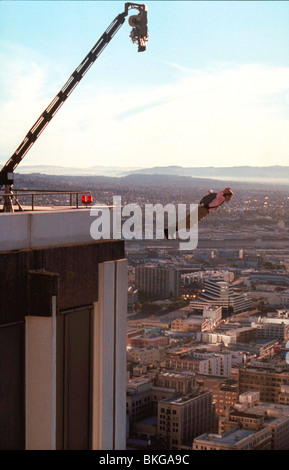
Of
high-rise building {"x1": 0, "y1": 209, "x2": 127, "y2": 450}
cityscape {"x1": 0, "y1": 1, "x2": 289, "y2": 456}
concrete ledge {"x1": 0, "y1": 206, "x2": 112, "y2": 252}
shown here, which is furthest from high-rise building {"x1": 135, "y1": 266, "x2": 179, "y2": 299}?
concrete ledge {"x1": 0, "y1": 206, "x2": 112, "y2": 252}

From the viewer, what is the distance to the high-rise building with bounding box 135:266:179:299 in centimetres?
1580

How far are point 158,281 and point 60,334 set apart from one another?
14.1 meters

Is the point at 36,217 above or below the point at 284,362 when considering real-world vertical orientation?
above

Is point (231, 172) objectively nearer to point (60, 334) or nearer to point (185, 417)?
point (185, 417)

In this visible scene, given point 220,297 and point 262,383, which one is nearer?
point 262,383

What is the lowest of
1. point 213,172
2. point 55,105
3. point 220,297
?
point 220,297

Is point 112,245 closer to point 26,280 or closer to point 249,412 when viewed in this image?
point 26,280

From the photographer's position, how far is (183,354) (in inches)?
575

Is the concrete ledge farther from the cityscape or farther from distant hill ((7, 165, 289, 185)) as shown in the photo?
distant hill ((7, 165, 289, 185))

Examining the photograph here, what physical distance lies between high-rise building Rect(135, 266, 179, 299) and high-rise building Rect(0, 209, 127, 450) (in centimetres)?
1242

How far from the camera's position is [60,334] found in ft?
8.05

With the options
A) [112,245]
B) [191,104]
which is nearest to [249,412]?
[112,245]

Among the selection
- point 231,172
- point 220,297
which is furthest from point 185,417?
point 231,172
